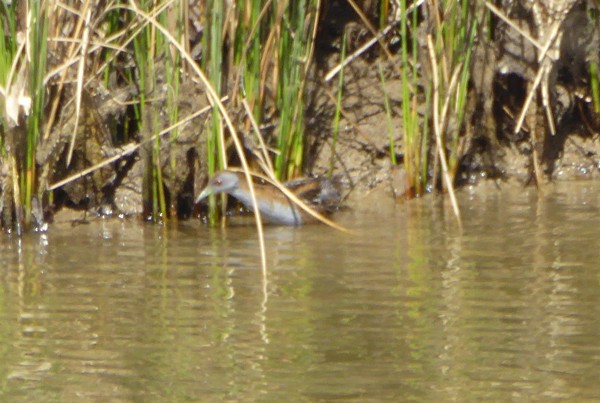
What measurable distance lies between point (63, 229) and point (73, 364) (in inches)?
103

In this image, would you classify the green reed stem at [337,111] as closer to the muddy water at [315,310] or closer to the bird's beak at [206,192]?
the muddy water at [315,310]

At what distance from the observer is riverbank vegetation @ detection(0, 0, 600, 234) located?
6.24 m

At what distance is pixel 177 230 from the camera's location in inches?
257

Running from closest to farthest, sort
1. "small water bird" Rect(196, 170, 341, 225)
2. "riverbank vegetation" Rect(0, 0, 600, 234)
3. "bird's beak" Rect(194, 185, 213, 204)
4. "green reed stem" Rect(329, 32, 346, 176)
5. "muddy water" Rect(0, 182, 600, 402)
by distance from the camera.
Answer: "muddy water" Rect(0, 182, 600, 402) → "riverbank vegetation" Rect(0, 0, 600, 234) → "bird's beak" Rect(194, 185, 213, 204) → "small water bird" Rect(196, 170, 341, 225) → "green reed stem" Rect(329, 32, 346, 176)

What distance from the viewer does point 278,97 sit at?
6.73 metres

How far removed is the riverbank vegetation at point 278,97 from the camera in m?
6.24

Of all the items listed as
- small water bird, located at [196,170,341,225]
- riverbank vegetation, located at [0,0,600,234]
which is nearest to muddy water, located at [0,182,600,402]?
small water bird, located at [196,170,341,225]

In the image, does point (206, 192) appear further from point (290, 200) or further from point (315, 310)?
point (315, 310)

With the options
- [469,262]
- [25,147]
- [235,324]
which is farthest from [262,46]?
[235,324]

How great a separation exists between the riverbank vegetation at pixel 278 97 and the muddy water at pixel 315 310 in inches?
12.8

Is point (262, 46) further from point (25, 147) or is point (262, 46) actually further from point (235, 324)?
point (235, 324)

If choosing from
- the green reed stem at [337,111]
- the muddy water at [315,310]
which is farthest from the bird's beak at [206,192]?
the green reed stem at [337,111]

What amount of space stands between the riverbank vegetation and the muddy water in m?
0.33

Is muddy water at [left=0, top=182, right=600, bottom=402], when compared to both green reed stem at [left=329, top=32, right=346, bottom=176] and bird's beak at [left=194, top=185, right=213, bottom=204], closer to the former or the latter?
bird's beak at [left=194, top=185, right=213, bottom=204]
